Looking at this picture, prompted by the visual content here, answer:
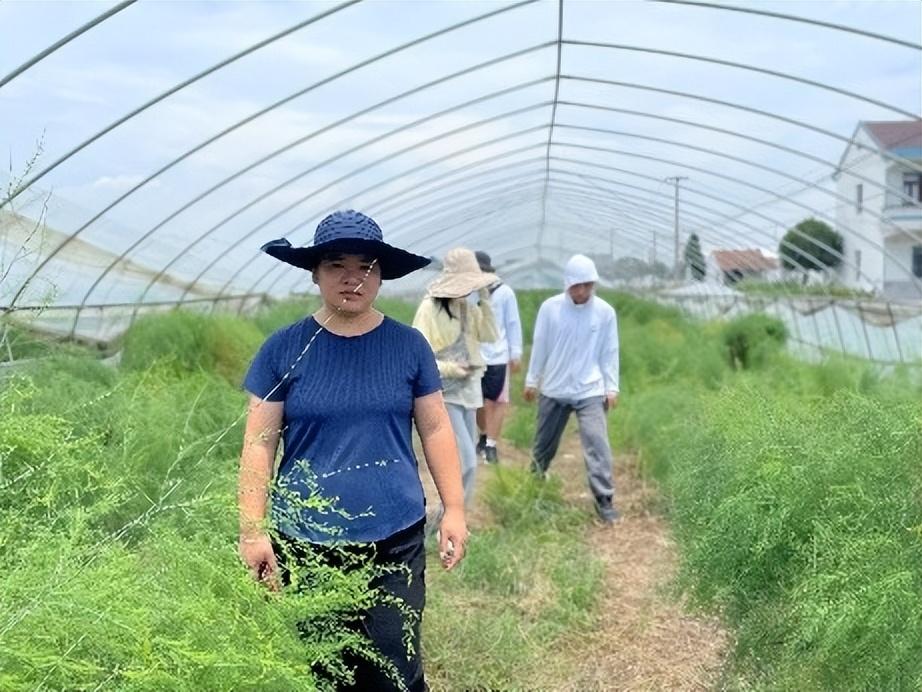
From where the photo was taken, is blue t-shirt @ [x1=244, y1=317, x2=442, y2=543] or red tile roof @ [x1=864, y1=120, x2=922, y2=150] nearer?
blue t-shirt @ [x1=244, y1=317, x2=442, y2=543]

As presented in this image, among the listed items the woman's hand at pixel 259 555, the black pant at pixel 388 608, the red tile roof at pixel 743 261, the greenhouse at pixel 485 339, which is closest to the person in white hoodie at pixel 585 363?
the greenhouse at pixel 485 339

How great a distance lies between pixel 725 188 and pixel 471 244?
7178mm

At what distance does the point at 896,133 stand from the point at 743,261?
8108mm

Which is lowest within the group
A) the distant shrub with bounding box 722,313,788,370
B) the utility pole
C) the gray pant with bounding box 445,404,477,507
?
the gray pant with bounding box 445,404,477,507

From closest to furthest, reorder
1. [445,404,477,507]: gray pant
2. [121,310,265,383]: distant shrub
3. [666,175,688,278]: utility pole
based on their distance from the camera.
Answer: [445,404,477,507]: gray pant < [121,310,265,383]: distant shrub < [666,175,688,278]: utility pole

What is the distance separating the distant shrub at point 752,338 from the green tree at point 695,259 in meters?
3.78

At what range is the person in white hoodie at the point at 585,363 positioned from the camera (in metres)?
5.38

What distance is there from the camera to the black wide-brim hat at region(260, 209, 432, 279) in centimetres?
221

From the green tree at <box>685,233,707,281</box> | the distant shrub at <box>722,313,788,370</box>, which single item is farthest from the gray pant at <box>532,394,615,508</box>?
the green tree at <box>685,233,707,281</box>

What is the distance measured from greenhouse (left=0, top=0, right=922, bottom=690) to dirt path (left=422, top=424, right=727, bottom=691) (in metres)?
0.02

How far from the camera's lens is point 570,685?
3406mm

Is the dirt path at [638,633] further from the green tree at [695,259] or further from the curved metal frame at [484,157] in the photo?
the green tree at [695,259]

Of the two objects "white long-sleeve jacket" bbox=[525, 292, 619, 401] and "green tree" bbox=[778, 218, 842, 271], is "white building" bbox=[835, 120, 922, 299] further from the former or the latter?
"white long-sleeve jacket" bbox=[525, 292, 619, 401]

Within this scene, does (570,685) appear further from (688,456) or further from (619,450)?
(619,450)
